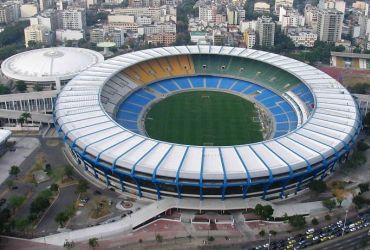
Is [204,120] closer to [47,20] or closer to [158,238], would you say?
[158,238]

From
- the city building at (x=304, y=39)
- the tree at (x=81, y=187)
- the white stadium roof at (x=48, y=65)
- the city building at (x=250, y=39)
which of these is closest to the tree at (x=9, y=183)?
the tree at (x=81, y=187)

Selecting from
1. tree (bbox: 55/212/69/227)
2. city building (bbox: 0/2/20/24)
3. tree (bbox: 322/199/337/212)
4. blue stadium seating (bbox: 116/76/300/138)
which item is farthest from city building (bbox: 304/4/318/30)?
tree (bbox: 55/212/69/227)

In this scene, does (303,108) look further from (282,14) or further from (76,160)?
(282,14)

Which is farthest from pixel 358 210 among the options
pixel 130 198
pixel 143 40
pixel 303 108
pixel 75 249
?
pixel 143 40

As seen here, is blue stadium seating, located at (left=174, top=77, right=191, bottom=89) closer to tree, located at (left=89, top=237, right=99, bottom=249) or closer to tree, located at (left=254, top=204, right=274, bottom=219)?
tree, located at (left=254, top=204, right=274, bottom=219)

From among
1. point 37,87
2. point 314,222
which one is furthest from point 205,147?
point 37,87

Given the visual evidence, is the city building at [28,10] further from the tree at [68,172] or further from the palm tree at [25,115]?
the tree at [68,172]
